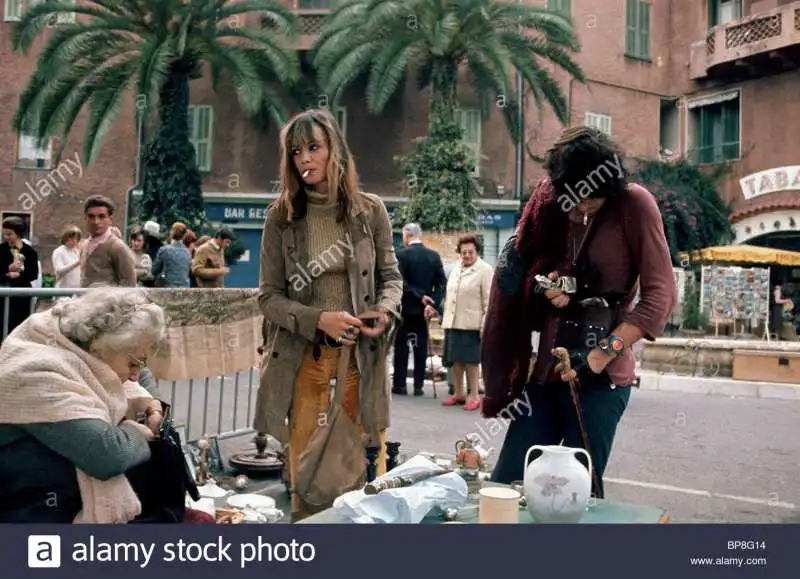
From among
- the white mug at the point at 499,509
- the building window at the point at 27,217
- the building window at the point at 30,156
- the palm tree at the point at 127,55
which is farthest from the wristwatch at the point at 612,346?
the building window at the point at 30,156

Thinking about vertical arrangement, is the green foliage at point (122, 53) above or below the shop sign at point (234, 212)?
above

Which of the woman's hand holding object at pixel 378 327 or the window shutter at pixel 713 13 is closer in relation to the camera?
the woman's hand holding object at pixel 378 327

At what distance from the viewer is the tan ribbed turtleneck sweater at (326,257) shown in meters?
3.22

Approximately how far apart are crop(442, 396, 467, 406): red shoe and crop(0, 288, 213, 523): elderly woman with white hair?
6.06 metres

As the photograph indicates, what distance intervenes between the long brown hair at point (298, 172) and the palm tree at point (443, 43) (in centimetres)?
1514

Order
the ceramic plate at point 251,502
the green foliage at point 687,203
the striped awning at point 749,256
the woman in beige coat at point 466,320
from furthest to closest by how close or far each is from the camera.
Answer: the green foliage at point 687,203
the striped awning at point 749,256
the woman in beige coat at point 466,320
the ceramic plate at point 251,502

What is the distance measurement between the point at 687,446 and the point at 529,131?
16506 mm

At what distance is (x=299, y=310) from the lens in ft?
10.1

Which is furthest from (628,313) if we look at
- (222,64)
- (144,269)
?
(222,64)

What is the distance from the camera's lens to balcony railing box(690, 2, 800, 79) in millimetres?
20156

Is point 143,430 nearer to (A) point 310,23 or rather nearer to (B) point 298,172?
(B) point 298,172

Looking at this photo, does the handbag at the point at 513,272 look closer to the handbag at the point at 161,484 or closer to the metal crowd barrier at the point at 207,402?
the handbag at the point at 161,484

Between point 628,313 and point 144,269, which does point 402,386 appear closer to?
point 144,269
